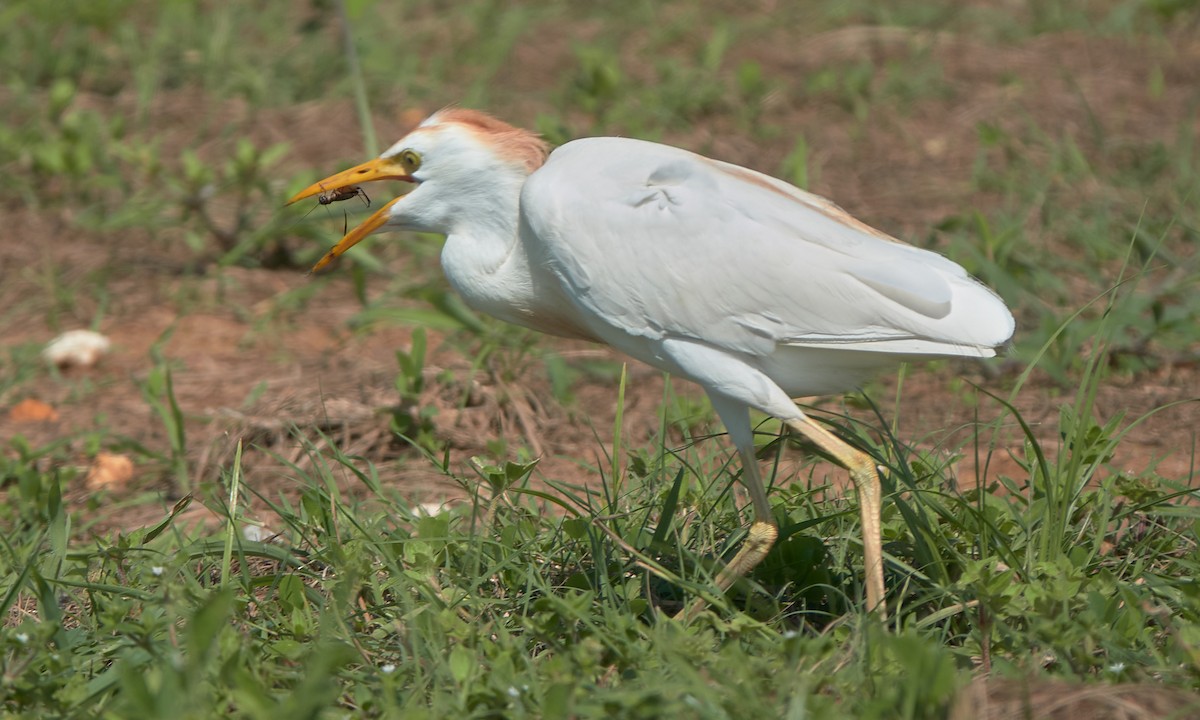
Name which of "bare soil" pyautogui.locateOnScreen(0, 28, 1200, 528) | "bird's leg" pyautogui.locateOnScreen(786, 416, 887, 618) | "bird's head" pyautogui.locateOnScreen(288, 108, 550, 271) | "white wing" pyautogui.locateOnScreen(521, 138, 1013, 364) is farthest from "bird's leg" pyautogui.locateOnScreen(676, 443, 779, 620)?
"bird's head" pyautogui.locateOnScreen(288, 108, 550, 271)

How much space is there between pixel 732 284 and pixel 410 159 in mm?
834

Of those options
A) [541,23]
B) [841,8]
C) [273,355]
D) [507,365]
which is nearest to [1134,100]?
[841,8]

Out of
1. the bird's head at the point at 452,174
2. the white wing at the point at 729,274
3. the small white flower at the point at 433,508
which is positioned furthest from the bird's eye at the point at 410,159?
the small white flower at the point at 433,508

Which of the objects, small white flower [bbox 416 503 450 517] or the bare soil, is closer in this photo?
small white flower [bbox 416 503 450 517]

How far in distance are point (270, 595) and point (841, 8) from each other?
246 inches

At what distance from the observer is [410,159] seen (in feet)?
10.5

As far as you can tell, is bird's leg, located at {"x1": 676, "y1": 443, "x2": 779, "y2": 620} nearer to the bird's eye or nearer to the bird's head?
the bird's head

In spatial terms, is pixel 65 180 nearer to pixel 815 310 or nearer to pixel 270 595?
pixel 270 595

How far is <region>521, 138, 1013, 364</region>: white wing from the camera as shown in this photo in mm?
2961

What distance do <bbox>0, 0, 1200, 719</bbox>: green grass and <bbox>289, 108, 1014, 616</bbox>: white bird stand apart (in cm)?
26

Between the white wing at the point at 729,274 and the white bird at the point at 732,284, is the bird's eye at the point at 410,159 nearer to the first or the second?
the white bird at the point at 732,284

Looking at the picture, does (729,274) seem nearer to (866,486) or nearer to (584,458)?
(866,486)

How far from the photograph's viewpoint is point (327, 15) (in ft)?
25.9

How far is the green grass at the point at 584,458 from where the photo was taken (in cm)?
268
